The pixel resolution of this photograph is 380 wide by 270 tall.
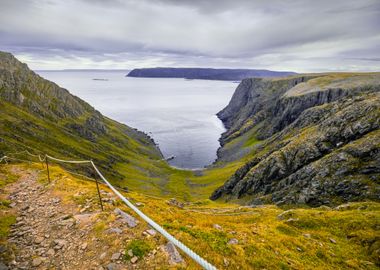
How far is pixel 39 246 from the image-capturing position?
13172mm

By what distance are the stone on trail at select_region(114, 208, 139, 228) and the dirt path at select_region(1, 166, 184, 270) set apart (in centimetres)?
22

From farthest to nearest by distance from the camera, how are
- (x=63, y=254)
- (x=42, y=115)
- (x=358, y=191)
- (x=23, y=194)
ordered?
(x=42, y=115)
(x=358, y=191)
(x=23, y=194)
(x=63, y=254)

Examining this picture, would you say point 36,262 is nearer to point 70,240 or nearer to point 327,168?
point 70,240

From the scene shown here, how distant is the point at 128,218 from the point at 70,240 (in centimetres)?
323

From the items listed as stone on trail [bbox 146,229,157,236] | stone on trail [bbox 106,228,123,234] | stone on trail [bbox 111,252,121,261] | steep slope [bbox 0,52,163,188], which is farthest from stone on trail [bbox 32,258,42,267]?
steep slope [bbox 0,52,163,188]

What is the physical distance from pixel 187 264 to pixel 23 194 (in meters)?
17.7

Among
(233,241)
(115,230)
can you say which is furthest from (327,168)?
(115,230)

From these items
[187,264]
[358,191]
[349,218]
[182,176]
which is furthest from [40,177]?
[182,176]

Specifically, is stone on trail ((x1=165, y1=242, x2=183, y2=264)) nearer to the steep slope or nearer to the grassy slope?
the grassy slope

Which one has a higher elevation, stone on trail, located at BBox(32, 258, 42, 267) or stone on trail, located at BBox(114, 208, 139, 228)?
stone on trail, located at BBox(114, 208, 139, 228)

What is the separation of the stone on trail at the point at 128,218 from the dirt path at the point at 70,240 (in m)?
0.22

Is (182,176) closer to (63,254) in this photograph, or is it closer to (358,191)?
(358,191)

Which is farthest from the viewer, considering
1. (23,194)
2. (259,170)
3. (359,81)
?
(359,81)

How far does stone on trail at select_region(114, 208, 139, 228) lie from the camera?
46.4 feet
